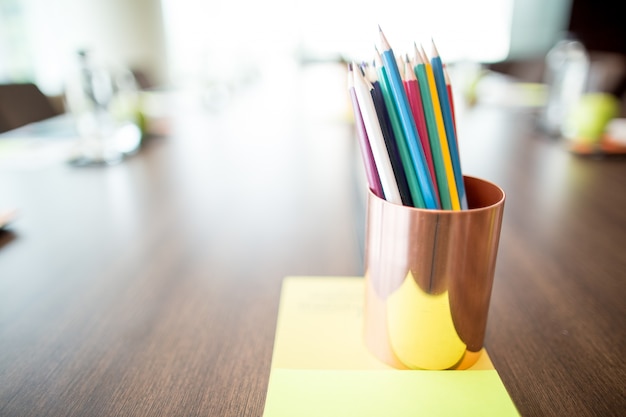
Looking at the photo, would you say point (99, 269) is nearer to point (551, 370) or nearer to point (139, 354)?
point (139, 354)

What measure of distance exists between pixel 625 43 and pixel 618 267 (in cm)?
355

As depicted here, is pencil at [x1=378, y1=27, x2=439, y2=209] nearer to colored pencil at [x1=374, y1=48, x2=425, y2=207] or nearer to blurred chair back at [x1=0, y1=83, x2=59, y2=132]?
colored pencil at [x1=374, y1=48, x2=425, y2=207]

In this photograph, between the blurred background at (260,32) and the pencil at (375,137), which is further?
the blurred background at (260,32)

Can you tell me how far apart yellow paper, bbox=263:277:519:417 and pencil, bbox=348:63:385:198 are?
113 millimetres

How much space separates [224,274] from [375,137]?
0.23 m

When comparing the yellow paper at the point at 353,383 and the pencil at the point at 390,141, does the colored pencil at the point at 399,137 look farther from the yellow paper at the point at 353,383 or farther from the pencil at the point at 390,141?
the yellow paper at the point at 353,383

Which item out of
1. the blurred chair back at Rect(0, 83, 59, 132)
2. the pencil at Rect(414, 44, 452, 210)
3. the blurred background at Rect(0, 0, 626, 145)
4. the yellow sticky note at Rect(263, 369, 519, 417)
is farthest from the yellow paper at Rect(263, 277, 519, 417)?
the blurred background at Rect(0, 0, 626, 145)

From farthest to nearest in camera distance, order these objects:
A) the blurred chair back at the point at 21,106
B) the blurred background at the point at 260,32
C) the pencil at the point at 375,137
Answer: the blurred background at the point at 260,32, the blurred chair back at the point at 21,106, the pencil at the point at 375,137

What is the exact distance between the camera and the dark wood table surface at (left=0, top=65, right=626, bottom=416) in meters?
0.27

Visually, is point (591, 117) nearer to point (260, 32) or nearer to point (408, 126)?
point (408, 126)

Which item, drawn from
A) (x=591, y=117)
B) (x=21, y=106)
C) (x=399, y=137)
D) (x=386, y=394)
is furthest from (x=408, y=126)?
(x=21, y=106)

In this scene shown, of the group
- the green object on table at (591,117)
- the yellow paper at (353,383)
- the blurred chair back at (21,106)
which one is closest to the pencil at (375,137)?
the yellow paper at (353,383)

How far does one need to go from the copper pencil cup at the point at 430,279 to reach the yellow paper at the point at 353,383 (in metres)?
0.01

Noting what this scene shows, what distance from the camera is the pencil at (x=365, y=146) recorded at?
0.23 m
